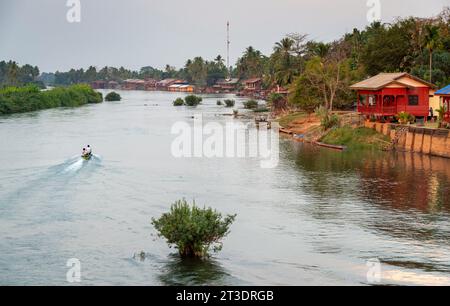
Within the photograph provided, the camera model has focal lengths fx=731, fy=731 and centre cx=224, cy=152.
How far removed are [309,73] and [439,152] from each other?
86.8 feet

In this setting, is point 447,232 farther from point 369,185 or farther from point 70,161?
point 70,161

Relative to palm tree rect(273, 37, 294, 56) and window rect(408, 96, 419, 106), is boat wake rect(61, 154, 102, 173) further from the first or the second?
palm tree rect(273, 37, 294, 56)

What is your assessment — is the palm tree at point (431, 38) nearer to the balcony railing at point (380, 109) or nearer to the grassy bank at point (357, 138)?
the balcony railing at point (380, 109)

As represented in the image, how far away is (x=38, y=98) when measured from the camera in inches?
4705

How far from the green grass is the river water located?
1771cm

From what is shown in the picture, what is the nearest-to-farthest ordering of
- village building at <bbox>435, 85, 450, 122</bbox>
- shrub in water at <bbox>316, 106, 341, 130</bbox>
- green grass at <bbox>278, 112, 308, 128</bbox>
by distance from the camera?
village building at <bbox>435, 85, 450, 122</bbox> < shrub in water at <bbox>316, 106, 341, 130</bbox> < green grass at <bbox>278, 112, 308, 128</bbox>

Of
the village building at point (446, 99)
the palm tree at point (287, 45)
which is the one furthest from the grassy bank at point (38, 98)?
the village building at point (446, 99)

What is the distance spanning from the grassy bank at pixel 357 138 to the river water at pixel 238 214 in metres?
1.94

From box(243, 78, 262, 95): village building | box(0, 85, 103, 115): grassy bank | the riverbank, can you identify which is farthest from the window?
box(243, 78, 262, 95): village building

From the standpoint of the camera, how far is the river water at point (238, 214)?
1000 inches

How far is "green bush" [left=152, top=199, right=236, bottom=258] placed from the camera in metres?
26.0

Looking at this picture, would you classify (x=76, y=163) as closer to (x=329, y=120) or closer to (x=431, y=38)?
(x=329, y=120)

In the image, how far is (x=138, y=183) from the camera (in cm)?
4366

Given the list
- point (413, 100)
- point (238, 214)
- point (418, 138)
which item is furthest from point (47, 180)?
point (413, 100)
